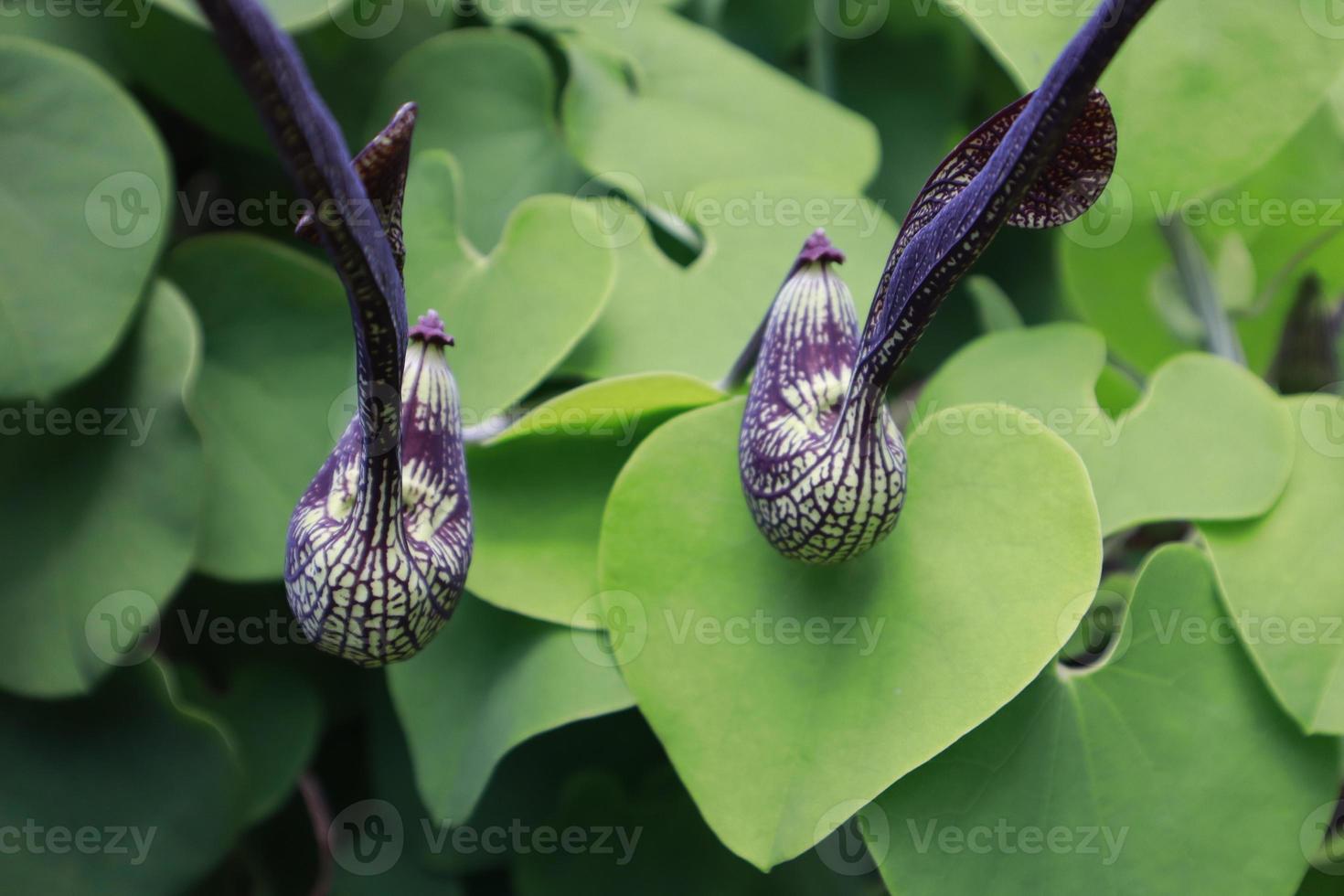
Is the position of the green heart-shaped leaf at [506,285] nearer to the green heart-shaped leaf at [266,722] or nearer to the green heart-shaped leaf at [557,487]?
the green heart-shaped leaf at [557,487]

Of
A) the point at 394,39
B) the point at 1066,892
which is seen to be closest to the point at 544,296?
the point at 394,39

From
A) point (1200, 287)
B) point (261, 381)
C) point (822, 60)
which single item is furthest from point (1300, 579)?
point (261, 381)

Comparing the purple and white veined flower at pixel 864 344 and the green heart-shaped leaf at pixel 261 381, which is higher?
the purple and white veined flower at pixel 864 344

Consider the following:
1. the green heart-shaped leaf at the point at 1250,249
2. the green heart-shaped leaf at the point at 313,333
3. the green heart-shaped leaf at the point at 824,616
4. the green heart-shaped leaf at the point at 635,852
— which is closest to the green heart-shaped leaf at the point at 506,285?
the green heart-shaped leaf at the point at 313,333

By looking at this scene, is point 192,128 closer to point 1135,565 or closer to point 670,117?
point 670,117

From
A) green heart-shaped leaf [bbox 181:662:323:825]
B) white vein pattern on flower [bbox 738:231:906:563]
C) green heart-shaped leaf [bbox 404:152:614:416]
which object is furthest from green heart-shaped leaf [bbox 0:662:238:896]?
white vein pattern on flower [bbox 738:231:906:563]

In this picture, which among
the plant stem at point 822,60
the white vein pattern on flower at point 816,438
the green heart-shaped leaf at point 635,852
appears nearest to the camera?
the white vein pattern on flower at point 816,438

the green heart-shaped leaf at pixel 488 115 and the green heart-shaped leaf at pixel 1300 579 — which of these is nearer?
the green heart-shaped leaf at pixel 1300 579
